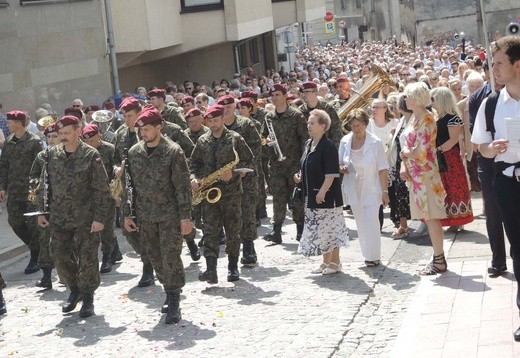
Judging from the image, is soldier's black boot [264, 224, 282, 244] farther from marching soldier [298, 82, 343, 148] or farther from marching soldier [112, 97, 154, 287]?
marching soldier [112, 97, 154, 287]

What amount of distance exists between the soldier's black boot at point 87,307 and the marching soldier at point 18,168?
2728 mm

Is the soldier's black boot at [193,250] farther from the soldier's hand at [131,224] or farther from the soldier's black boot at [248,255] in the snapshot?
the soldier's hand at [131,224]

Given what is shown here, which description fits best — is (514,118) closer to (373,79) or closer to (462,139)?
(462,139)

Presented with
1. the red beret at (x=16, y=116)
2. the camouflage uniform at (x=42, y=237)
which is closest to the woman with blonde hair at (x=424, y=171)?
the camouflage uniform at (x=42, y=237)

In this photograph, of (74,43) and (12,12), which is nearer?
(12,12)

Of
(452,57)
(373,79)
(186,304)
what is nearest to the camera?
(186,304)

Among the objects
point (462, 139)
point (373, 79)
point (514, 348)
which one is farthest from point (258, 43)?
point (514, 348)

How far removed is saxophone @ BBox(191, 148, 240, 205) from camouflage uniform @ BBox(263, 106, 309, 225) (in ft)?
7.24

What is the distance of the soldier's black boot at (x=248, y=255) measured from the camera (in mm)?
12477

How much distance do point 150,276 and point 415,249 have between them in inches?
115

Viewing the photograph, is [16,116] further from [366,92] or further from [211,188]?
[366,92]

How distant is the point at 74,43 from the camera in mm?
22844

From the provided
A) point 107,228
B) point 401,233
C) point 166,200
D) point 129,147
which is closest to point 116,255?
point 107,228

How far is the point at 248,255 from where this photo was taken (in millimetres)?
12477
